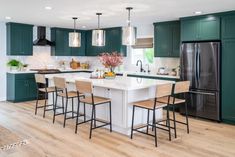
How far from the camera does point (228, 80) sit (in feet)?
17.1

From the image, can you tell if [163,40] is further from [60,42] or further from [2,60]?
[2,60]

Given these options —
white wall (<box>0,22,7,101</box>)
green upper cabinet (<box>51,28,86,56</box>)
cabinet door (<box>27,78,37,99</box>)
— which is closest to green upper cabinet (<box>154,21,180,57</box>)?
green upper cabinet (<box>51,28,86,56</box>)

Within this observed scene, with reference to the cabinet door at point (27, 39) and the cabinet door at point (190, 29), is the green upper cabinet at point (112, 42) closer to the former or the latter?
the cabinet door at point (27, 39)

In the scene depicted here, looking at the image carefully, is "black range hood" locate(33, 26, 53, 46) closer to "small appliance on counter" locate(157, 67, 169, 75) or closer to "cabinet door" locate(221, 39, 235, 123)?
"small appliance on counter" locate(157, 67, 169, 75)

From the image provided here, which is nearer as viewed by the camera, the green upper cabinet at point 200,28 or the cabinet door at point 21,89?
the green upper cabinet at point 200,28

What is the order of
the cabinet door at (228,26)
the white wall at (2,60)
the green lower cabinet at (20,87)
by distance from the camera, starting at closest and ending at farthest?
the cabinet door at (228,26) → the green lower cabinet at (20,87) → the white wall at (2,60)

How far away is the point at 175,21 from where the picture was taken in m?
6.46

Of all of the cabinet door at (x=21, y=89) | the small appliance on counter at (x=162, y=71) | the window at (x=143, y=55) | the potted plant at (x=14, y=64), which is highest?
the window at (x=143, y=55)

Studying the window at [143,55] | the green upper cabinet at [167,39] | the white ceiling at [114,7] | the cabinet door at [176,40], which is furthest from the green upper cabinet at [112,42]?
the white ceiling at [114,7]

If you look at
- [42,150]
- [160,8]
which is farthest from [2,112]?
[160,8]

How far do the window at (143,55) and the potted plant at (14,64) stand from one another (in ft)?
11.9

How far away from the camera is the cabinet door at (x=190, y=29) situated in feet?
18.7

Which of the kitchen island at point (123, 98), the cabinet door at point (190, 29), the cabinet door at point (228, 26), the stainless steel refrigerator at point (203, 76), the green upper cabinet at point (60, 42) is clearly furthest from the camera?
the green upper cabinet at point (60, 42)

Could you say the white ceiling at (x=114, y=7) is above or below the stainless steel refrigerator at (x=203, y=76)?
above
